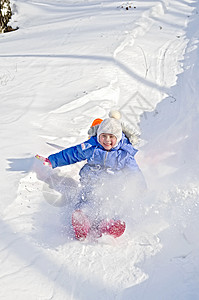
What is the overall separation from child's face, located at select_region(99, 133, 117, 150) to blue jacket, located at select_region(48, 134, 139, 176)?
0.18 feet

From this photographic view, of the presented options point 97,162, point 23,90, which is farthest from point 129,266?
point 23,90

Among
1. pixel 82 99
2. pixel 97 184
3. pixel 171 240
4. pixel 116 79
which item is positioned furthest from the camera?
pixel 116 79

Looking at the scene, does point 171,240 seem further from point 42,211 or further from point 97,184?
point 42,211

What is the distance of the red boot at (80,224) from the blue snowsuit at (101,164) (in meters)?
0.41

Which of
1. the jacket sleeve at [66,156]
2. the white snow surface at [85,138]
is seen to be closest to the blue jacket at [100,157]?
the jacket sleeve at [66,156]

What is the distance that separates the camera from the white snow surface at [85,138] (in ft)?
8.96

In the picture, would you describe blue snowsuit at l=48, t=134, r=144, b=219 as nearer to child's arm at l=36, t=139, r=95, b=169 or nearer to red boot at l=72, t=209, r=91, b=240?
child's arm at l=36, t=139, r=95, b=169

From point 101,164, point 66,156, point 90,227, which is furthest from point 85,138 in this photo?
point 90,227

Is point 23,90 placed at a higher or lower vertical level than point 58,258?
higher

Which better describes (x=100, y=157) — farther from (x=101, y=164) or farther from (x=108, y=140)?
(x=108, y=140)

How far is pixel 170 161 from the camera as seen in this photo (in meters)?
4.59

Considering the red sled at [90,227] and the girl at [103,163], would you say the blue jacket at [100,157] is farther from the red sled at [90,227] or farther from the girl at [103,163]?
the red sled at [90,227]

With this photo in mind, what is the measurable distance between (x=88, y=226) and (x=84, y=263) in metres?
0.39

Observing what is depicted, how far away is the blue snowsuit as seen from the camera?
3.71m
